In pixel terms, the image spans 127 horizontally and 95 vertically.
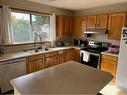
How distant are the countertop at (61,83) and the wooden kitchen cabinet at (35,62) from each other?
4.52 ft

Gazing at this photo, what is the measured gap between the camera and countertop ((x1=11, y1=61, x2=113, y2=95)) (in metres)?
1.17

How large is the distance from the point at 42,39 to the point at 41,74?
8.02 ft

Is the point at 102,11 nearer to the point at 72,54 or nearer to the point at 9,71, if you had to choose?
the point at 72,54

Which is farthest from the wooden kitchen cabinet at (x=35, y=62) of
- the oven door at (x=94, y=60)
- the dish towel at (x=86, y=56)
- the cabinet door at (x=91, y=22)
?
the cabinet door at (x=91, y=22)

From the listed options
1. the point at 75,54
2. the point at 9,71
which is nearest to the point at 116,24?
the point at 75,54

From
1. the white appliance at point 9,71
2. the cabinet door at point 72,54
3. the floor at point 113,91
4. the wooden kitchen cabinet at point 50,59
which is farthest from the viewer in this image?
the cabinet door at point 72,54

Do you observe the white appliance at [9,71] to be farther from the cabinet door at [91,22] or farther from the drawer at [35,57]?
the cabinet door at [91,22]

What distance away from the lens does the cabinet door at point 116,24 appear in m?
3.11

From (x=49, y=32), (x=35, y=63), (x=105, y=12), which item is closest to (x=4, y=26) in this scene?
(x=35, y=63)

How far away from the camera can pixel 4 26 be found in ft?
9.01

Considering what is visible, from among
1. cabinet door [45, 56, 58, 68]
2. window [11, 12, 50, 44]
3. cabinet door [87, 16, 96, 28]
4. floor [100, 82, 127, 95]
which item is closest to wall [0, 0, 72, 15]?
window [11, 12, 50, 44]

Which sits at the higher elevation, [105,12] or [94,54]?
[105,12]

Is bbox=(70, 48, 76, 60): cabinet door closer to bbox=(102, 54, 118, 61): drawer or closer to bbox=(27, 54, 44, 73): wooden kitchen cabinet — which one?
bbox=(102, 54, 118, 61): drawer

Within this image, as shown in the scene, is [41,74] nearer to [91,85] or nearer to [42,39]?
[91,85]
